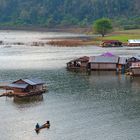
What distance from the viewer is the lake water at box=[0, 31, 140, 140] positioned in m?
56.3

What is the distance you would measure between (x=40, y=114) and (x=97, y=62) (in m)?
39.8

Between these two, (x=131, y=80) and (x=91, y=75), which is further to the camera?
(x=91, y=75)

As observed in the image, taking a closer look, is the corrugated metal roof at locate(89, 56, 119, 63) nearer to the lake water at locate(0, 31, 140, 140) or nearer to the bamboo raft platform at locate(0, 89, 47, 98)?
the lake water at locate(0, 31, 140, 140)

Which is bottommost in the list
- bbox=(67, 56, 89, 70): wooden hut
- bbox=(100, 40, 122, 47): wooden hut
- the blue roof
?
bbox=(67, 56, 89, 70): wooden hut

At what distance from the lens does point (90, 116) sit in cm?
6284

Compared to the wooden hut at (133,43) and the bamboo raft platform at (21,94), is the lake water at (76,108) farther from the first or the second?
the wooden hut at (133,43)

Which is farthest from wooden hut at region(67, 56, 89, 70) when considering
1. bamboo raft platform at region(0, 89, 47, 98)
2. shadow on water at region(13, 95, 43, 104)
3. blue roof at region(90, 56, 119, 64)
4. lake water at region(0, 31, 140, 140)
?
shadow on water at region(13, 95, 43, 104)

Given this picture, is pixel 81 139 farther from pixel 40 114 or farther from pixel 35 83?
pixel 35 83

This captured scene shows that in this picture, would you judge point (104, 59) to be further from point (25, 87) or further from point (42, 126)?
point (42, 126)

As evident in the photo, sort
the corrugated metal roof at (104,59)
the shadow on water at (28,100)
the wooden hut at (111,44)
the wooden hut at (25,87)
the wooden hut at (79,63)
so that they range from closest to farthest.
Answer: the shadow on water at (28,100) → the wooden hut at (25,87) → the corrugated metal roof at (104,59) → the wooden hut at (79,63) → the wooden hut at (111,44)

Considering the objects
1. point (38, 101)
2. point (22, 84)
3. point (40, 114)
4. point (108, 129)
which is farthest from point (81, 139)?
point (22, 84)

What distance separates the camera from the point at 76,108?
67375mm

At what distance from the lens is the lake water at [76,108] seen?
5631 centimetres

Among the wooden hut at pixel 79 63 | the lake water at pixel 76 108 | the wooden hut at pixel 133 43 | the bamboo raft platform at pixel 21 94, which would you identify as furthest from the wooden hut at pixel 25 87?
the wooden hut at pixel 133 43
